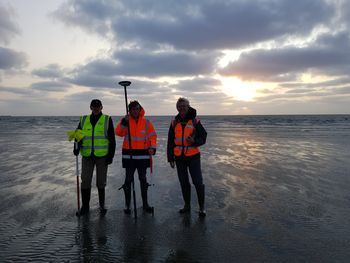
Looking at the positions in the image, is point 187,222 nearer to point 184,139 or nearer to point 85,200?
point 184,139

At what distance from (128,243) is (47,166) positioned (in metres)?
6.59

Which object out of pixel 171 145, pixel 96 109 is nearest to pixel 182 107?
pixel 171 145

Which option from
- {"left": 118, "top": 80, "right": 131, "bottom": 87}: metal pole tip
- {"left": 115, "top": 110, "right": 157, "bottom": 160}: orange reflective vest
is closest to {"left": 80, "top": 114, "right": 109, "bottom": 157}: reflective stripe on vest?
{"left": 115, "top": 110, "right": 157, "bottom": 160}: orange reflective vest

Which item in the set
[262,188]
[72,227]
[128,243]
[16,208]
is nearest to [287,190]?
[262,188]

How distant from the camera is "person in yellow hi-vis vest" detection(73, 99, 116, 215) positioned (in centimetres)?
537

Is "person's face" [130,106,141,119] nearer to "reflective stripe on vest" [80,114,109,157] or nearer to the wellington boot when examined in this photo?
"reflective stripe on vest" [80,114,109,157]

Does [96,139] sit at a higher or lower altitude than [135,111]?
lower

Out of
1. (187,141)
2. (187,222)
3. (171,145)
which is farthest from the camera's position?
(171,145)

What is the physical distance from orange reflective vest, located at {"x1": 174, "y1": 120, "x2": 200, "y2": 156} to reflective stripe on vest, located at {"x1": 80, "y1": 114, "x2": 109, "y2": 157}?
1298 millimetres

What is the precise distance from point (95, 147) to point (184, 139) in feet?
5.23

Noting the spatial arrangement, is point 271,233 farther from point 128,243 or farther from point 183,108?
point 183,108

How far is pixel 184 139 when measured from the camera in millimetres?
5348

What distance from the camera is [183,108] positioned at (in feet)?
17.4

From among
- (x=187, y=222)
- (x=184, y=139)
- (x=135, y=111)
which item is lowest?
(x=187, y=222)
